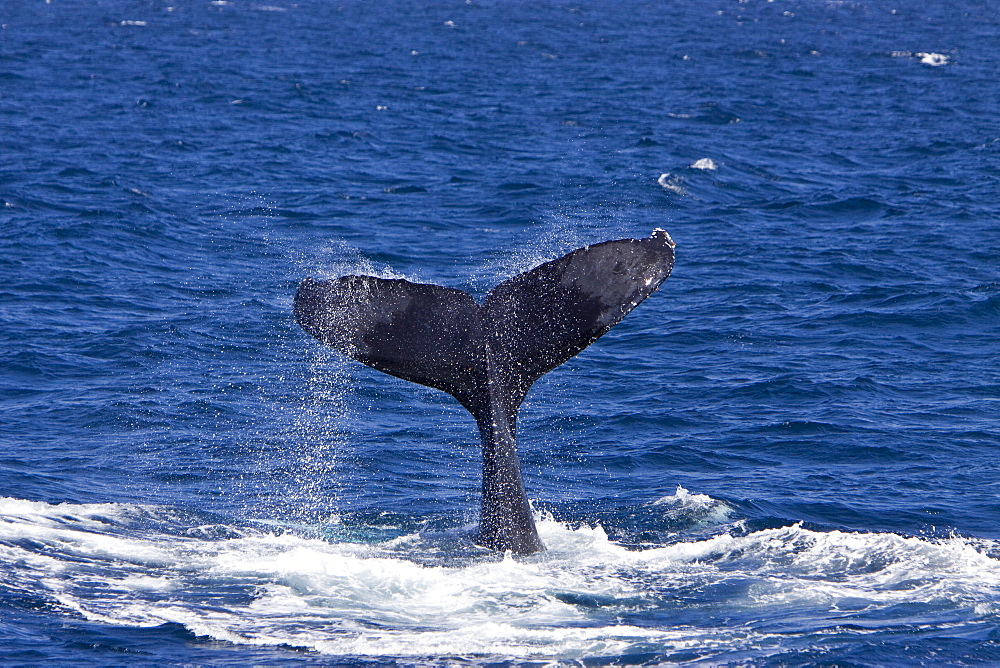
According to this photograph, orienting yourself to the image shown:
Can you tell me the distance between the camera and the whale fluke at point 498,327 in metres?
9.43

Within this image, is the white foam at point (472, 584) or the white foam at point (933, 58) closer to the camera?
the white foam at point (472, 584)

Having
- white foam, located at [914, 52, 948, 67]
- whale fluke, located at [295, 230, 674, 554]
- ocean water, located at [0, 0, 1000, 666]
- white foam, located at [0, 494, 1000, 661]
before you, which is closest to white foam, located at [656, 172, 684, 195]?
ocean water, located at [0, 0, 1000, 666]

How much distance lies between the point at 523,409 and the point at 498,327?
5.30 meters

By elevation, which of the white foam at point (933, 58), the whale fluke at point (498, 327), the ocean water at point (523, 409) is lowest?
the ocean water at point (523, 409)

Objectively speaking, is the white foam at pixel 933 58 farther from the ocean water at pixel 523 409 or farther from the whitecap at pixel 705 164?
the whitecap at pixel 705 164

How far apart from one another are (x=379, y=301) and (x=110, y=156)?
21.5 metres

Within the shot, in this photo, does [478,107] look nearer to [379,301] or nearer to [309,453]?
[309,453]

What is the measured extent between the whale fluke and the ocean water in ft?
2.44

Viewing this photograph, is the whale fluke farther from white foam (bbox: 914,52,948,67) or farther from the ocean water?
white foam (bbox: 914,52,948,67)

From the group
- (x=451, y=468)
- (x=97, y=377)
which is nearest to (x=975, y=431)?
(x=451, y=468)

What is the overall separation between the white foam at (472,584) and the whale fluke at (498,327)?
0.66m

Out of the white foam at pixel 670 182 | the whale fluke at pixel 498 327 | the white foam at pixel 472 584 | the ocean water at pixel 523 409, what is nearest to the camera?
the white foam at pixel 472 584

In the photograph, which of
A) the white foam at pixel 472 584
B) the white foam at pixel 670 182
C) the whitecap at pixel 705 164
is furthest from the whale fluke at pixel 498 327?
the whitecap at pixel 705 164

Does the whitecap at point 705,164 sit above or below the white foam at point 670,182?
above
